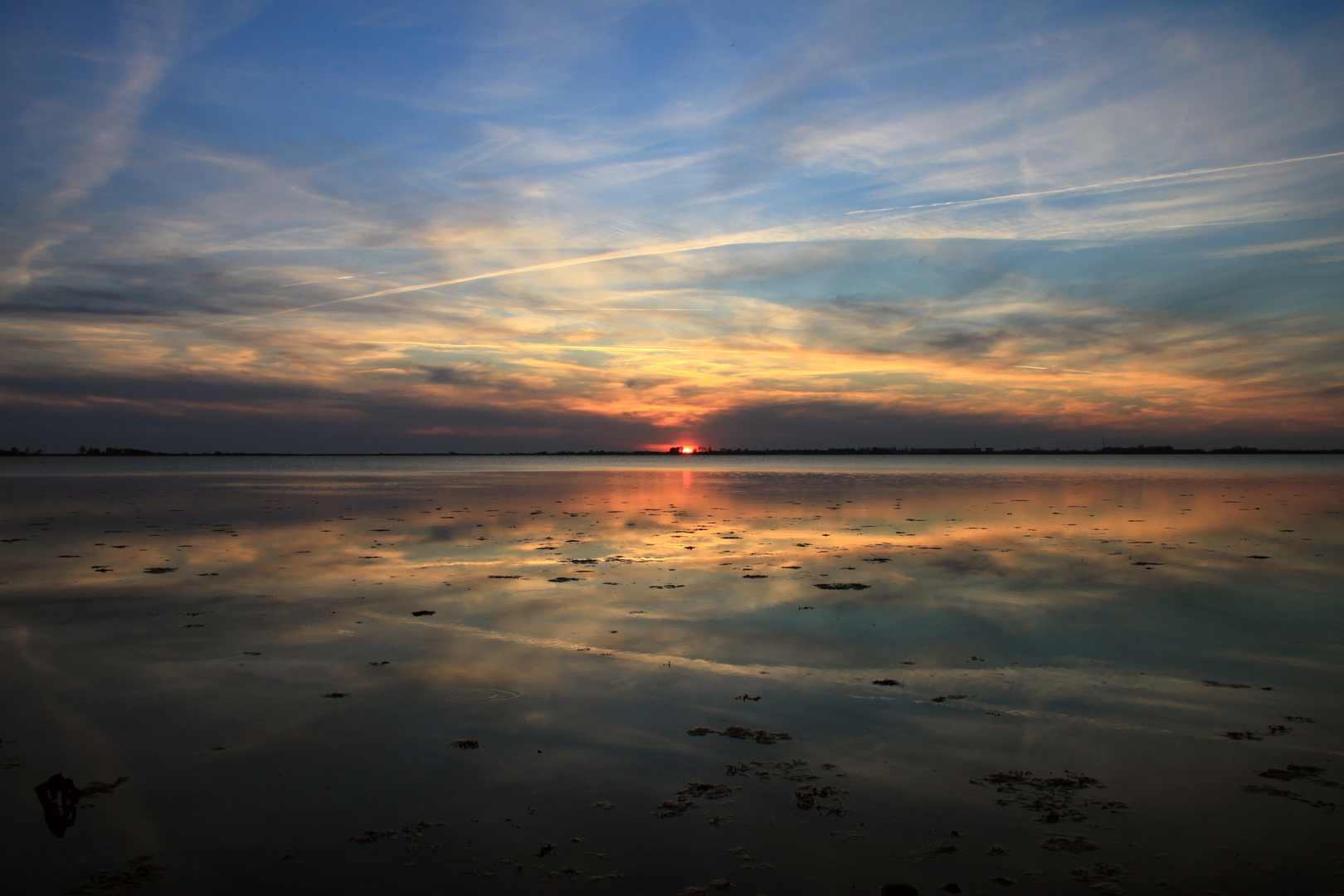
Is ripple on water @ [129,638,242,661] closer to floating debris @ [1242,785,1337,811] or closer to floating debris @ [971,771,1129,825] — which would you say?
floating debris @ [971,771,1129,825]

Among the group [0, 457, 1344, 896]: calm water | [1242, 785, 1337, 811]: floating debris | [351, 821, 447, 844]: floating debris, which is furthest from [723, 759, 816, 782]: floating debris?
[1242, 785, 1337, 811]: floating debris

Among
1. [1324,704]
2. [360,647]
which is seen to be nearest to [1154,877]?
[1324,704]

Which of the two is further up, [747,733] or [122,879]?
[747,733]

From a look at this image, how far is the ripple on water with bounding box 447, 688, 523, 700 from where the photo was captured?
26.5 ft

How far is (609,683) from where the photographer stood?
28.0 ft

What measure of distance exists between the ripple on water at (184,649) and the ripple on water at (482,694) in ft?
11.4

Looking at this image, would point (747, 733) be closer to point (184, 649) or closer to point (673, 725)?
point (673, 725)

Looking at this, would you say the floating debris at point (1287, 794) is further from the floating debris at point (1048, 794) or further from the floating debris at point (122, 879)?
the floating debris at point (122, 879)

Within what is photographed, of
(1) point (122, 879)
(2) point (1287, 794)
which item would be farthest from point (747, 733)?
(1) point (122, 879)

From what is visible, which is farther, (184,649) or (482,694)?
(184,649)

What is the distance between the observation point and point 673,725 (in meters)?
7.28

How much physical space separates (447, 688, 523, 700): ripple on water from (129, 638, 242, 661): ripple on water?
136 inches

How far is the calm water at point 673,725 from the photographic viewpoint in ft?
16.3

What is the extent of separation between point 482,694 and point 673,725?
2.22 metres
